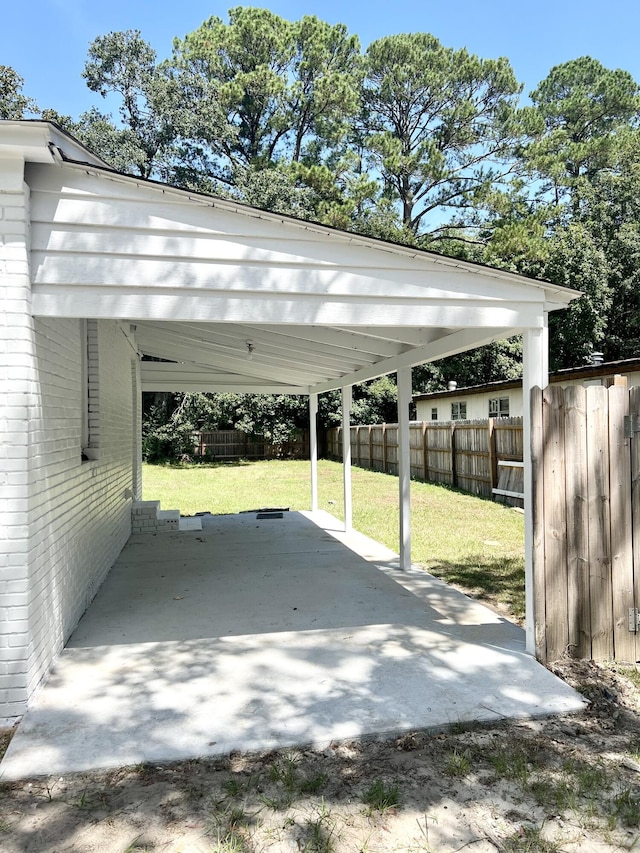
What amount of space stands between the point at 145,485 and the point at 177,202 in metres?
15.7

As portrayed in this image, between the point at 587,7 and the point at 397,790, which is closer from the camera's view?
the point at 397,790

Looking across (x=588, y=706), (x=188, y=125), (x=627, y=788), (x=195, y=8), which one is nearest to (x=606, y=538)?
(x=588, y=706)

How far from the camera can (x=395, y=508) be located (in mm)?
12227

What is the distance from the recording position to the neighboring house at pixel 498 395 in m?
12.0

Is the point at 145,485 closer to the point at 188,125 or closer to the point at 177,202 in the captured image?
the point at 177,202

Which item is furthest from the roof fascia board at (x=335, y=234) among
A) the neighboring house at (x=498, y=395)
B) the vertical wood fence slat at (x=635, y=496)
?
the neighboring house at (x=498, y=395)

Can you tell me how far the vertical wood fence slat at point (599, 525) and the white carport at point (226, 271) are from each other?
15.9 inches

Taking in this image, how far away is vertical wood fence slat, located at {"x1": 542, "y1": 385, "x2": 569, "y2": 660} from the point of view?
395 cm

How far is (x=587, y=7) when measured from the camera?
1427 cm

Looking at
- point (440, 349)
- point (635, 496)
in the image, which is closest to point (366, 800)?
point (635, 496)

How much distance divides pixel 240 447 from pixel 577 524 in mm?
23420

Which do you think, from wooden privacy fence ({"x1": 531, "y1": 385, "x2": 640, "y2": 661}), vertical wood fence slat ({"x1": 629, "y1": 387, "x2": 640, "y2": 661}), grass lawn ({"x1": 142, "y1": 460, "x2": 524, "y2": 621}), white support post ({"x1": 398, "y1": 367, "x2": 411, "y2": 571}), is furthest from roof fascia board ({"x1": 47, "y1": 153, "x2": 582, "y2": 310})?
grass lawn ({"x1": 142, "y1": 460, "x2": 524, "y2": 621})

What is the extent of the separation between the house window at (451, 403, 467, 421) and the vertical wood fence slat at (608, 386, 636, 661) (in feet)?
50.4

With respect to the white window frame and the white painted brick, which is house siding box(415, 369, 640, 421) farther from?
the white painted brick
